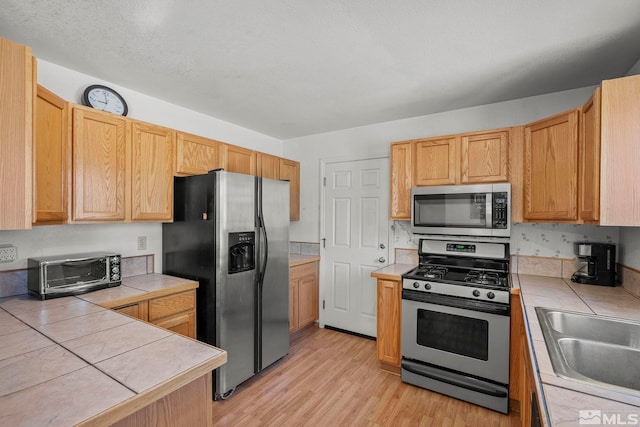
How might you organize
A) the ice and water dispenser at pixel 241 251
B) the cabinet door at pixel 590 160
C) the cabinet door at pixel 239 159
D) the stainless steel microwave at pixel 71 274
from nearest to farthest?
the cabinet door at pixel 590 160
the stainless steel microwave at pixel 71 274
the ice and water dispenser at pixel 241 251
the cabinet door at pixel 239 159

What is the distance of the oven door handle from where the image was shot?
6.87 ft

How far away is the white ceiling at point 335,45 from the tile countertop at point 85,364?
5.06 ft

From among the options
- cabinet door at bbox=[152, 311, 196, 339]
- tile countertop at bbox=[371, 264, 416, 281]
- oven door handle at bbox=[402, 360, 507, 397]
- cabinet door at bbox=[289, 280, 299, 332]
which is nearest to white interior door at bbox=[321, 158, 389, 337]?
tile countertop at bbox=[371, 264, 416, 281]

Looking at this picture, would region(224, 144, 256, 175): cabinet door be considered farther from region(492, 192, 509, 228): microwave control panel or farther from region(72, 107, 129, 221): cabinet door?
region(492, 192, 509, 228): microwave control panel

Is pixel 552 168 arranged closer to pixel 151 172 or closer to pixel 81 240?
pixel 151 172

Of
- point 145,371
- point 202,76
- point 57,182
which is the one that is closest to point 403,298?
point 145,371

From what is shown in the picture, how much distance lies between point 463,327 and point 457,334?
0.08 meters

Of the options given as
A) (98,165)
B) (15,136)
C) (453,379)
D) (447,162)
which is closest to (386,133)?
(447,162)

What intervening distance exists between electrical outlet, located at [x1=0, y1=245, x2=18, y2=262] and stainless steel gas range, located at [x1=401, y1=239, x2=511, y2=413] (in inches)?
109

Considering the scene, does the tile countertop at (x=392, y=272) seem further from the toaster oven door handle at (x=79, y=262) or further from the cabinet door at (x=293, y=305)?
the toaster oven door handle at (x=79, y=262)

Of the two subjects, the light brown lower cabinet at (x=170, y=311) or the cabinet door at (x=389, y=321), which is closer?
the light brown lower cabinet at (x=170, y=311)

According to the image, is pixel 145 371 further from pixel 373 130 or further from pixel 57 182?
pixel 373 130

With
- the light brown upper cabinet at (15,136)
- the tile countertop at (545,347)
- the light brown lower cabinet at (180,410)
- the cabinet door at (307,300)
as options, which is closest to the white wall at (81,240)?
the light brown upper cabinet at (15,136)

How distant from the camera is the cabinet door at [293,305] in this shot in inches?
127
